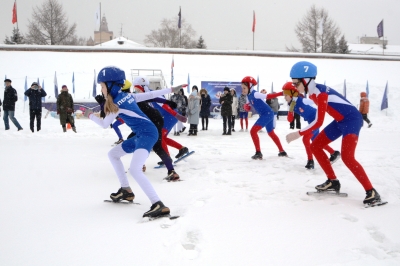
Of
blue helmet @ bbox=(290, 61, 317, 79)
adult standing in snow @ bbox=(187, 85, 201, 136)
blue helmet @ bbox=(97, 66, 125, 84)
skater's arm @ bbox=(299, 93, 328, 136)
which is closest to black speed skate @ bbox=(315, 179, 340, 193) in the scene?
skater's arm @ bbox=(299, 93, 328, 136)

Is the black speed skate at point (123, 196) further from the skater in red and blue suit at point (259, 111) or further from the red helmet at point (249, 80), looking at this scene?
the red helmet at point (249, 80)

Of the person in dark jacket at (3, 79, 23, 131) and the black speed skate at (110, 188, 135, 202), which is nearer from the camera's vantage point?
the black speed skate at (110, 188, 135, 202)

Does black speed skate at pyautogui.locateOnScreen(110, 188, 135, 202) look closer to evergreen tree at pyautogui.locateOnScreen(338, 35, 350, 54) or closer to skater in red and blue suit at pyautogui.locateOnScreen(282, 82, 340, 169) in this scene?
skater in red and blue suit at pyautogui.locateOnScreen(282, 82, 340, 169)

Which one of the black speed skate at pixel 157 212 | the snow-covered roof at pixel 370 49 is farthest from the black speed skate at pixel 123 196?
the snow-covered roof at pixel 370 49

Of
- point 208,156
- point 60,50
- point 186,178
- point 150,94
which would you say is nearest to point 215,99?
point 208,156

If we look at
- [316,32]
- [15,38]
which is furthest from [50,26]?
[316,32]

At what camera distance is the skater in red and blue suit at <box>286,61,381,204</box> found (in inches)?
193

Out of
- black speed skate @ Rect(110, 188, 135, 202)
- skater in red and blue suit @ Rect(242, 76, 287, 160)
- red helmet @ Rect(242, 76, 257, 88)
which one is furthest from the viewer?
red helmet @ Rect(242, 76, 257, 88)

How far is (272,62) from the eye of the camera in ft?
127

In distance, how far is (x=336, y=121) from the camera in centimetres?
535

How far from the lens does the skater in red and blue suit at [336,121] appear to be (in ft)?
16.0

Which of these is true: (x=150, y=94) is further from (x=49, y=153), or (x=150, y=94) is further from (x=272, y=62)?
(x=272, y=62)

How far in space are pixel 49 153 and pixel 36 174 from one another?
8.54 feet

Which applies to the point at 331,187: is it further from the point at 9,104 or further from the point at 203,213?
the point at 9,104
